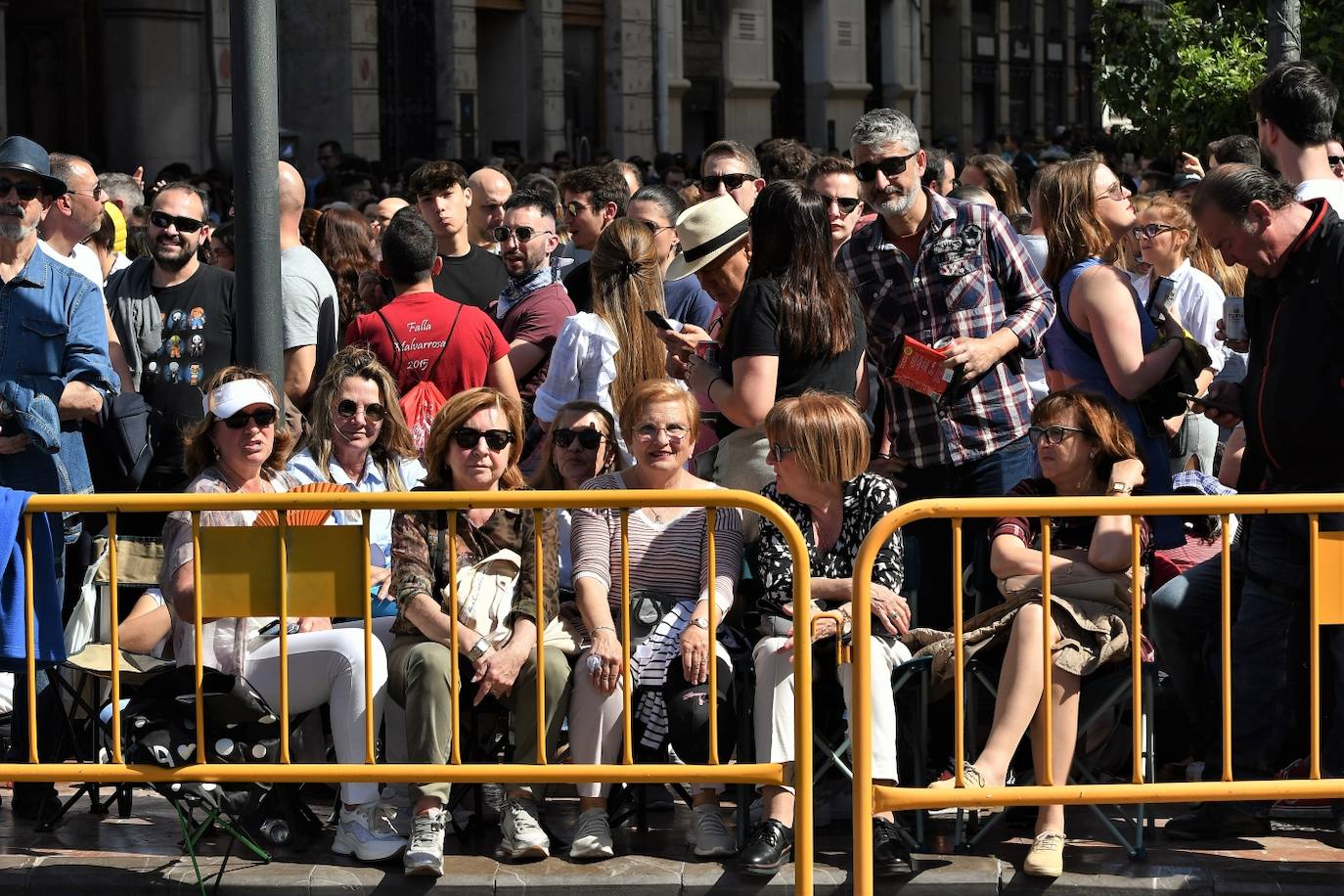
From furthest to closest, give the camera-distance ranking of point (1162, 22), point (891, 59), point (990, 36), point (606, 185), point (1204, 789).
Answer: point (990, 36), point (891, 59), point (1162, 22), point (606, 185), point (1204, 789)

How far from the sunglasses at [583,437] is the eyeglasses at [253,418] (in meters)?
1.02

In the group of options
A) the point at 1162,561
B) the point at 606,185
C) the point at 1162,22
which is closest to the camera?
the point at 1162,561

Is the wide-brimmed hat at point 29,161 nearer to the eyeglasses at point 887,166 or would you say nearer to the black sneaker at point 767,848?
the eyeglasses at point 887,166

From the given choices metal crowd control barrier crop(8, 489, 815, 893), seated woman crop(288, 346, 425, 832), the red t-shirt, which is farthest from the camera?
the red t-shirt

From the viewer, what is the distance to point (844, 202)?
8047mm

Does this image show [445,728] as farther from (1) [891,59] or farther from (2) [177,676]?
(1) [891,59]

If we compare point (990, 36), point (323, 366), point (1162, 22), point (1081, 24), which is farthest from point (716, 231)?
point (1081, 24)

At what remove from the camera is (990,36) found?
159 feet

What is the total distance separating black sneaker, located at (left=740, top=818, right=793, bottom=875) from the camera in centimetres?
586

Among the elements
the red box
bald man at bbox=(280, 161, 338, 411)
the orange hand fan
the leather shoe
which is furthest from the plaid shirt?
bald man at bbox=(280, 161, 338, 411)

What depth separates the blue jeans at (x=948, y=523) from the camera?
7.00 meters

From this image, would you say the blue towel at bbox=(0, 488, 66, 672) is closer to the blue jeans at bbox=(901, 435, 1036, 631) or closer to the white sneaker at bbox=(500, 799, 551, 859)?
the white sneaker at bbox=(500, 799, 551, 859)

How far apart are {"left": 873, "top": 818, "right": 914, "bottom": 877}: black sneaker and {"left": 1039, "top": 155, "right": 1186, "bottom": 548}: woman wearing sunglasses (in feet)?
5.93

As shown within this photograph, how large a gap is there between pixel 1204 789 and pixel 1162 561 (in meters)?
1.48
